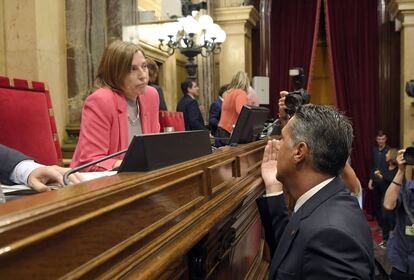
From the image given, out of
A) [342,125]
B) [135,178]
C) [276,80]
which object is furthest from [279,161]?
[276,80]

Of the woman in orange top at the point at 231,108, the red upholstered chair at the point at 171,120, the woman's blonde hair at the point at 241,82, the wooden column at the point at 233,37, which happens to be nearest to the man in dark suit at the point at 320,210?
the red upholstered chair at the point at 171,120

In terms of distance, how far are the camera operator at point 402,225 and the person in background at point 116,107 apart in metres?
1.85

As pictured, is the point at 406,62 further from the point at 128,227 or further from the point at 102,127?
the point at 128,227

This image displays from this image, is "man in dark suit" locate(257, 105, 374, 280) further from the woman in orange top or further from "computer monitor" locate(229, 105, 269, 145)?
the woman in orange top

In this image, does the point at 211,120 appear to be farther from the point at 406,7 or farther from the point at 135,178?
the point at 135,178

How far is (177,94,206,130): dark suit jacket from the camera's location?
500 cm

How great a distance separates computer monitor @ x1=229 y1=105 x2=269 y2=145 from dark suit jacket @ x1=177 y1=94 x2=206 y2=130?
2.63 m

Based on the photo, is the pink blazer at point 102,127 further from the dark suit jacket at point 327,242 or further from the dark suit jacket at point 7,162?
the dark suit jacket at point 327,242

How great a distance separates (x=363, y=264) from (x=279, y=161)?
453 mm

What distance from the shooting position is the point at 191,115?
5035mm

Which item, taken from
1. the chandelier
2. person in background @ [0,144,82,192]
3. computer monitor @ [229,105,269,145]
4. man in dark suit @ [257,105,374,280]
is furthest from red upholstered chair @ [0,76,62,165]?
the chandelier

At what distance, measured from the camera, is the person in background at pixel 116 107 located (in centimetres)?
179

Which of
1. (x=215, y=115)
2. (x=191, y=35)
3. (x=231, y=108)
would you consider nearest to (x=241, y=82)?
(x=231, y=108)

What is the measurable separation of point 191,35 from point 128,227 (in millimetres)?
5090
